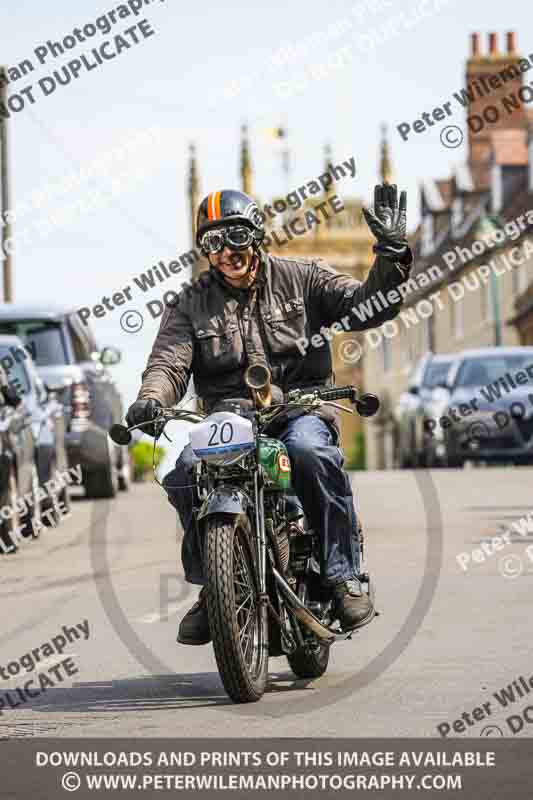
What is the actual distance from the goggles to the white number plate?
33.3 inches

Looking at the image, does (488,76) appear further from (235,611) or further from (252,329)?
(235,611)

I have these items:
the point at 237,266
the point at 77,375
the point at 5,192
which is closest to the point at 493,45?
the point at 5,192

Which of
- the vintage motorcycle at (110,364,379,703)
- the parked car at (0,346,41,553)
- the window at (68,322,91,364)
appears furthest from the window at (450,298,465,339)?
the vintage motorcycle at (110,364,379,703)

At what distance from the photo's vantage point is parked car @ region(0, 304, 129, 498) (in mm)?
23234

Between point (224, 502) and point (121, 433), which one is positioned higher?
point (121, 433)

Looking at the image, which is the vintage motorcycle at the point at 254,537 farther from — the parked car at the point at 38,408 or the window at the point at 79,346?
the window at the point at 79,346

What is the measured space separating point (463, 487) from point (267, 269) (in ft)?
53.2

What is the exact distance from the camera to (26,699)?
837cm

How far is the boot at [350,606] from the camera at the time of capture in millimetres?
8164

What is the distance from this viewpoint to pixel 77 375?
23.6 meters

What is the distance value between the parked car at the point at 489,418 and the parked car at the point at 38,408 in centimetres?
933

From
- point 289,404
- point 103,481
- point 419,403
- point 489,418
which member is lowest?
point 103,481

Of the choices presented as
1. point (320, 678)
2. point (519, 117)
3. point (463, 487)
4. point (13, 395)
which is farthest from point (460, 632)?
point (519, 117)

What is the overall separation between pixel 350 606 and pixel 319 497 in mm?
453
